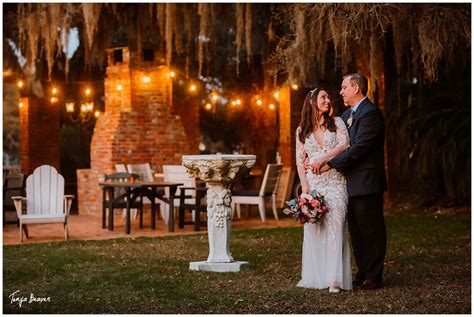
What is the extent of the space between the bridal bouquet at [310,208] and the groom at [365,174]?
213 mm

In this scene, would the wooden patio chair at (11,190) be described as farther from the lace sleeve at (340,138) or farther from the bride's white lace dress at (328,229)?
the lace sleeve at (340,138)

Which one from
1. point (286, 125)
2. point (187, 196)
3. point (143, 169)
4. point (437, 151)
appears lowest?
point (187, 196)

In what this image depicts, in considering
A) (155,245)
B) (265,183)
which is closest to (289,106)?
Result: (265,183)

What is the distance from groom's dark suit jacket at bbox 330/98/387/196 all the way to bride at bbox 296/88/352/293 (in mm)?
78

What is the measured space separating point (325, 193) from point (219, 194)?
1376 mm

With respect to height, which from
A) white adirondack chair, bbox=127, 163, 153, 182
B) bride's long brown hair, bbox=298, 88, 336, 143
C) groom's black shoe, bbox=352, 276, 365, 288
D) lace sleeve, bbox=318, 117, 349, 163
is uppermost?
bride's long brown hair, bbox=298, 88, 336, 143

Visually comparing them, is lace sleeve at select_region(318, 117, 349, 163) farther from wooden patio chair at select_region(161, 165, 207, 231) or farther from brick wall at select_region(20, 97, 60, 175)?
brick wall at select_region(20, 97, 60, 175)

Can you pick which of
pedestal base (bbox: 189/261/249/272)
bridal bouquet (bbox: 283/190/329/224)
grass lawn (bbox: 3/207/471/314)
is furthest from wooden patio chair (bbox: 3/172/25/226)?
bridal bouquet (bbox: 283/190/329/224)

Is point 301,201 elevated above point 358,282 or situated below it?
above

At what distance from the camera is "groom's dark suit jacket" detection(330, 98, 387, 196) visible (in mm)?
5387

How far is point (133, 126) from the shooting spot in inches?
506

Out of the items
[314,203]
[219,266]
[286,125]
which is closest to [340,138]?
[314,203]

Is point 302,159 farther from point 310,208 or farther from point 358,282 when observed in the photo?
point 358,282

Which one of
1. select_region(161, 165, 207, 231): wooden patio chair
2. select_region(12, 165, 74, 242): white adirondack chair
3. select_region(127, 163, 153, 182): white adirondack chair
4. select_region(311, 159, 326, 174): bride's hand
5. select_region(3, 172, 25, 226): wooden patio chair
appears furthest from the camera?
select_region(127, 163, 153, 182): white adirondack chair
